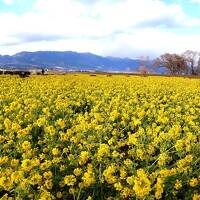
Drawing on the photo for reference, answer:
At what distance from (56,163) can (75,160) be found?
1.38 ft

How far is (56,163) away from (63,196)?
0.59 m

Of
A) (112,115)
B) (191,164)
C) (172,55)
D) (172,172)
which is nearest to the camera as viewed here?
(172,172)

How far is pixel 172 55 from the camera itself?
12044cm

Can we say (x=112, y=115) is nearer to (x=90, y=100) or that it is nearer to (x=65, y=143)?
(x=65, y=143)

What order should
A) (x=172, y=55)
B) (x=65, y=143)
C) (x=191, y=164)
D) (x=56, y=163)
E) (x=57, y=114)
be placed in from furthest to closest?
(x=172, y=55)
(x=57, y=114)
(x=65, y=143)
(x=191, y=164)
(x=56, y=163)

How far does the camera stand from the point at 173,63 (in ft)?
386

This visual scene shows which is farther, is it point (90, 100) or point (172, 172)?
point (90, 100)

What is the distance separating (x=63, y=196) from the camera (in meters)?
6.65

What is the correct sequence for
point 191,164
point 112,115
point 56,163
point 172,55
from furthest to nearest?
1. point 172,55
2. point 112,115
3. point 191,164
4. point 56,163

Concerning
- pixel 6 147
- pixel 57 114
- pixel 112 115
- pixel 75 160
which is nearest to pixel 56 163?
pixel 75 160

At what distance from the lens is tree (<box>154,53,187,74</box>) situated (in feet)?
382

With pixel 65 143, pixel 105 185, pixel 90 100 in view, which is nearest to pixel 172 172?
pixel 105 185

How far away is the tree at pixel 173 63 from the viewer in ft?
382

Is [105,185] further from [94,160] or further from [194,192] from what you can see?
[194,192]
